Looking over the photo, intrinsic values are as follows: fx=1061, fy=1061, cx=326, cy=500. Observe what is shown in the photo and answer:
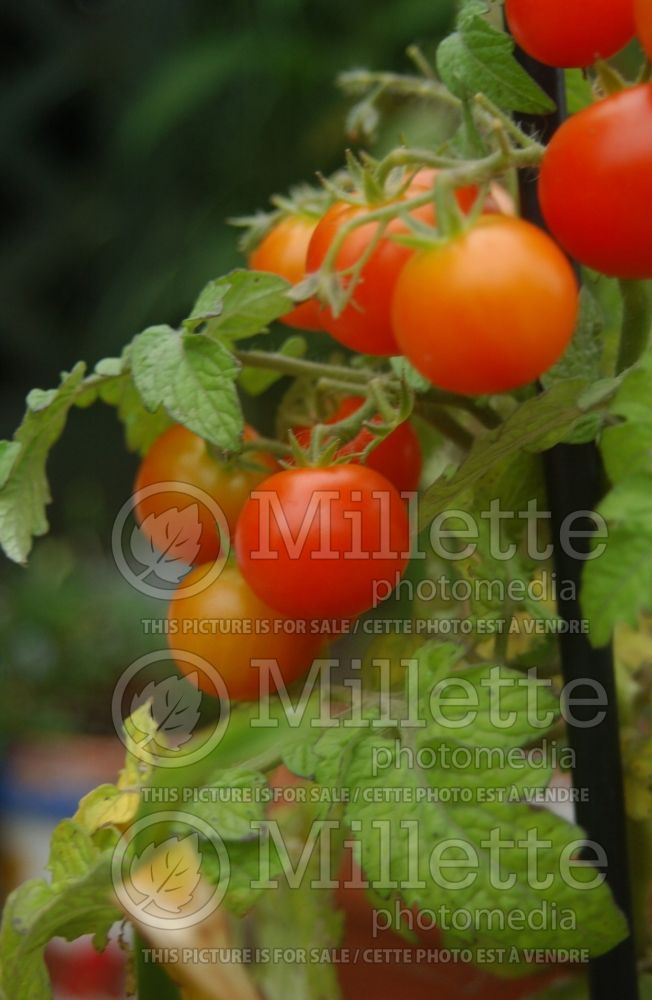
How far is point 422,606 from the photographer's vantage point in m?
→ 0.48

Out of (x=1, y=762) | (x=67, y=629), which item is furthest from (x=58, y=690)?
(x=1, y=762)

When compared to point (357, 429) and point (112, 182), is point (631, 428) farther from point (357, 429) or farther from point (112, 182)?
point (112, 182)

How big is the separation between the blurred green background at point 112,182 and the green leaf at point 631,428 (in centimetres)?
136

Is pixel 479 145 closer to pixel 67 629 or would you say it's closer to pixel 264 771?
pixel 264 771

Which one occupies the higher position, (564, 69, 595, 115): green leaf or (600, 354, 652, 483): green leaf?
(564, 69, 595, 115): green leaf

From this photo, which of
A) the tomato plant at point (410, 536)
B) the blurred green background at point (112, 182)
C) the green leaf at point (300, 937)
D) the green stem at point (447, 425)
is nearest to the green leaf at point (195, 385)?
the tomato plant at point (410, 536)

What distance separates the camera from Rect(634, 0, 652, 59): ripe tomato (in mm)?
273

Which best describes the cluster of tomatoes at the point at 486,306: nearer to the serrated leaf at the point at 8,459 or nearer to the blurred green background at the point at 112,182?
the serrated leaf at the point at 8,459

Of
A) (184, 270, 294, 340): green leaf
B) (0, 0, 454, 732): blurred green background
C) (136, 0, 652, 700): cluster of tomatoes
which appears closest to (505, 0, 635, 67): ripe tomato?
(136, 0, 652, 700): cluster of tomatoes

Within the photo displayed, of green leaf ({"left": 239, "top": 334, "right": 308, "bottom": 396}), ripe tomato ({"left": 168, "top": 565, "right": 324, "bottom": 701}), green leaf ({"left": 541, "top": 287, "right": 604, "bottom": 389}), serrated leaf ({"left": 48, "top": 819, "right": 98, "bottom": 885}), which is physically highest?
green leaf ({"left": 239, "top": 334, "right": 308, "bottom": 396})

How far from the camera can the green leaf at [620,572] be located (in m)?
0.25

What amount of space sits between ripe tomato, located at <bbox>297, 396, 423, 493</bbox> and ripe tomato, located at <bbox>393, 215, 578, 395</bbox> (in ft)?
0.36

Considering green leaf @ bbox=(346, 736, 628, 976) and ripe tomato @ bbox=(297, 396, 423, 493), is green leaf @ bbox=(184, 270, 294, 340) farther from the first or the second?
green leaf @ bbox=(346, 736, 628, 976)

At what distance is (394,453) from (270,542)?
0.07 m
